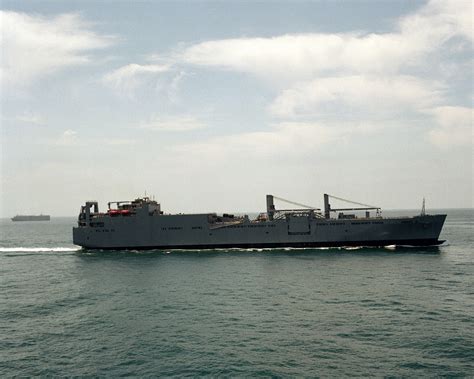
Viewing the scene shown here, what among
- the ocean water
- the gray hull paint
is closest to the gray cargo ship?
the gray hull paint

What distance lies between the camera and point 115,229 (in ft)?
169

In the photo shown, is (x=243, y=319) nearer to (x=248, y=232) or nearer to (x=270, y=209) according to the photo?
(x=248, y=232)

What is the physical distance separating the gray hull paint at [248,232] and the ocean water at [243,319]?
29.7ft

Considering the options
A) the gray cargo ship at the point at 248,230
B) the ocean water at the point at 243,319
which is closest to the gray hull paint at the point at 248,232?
the gray cargo ship at the point at 248,230

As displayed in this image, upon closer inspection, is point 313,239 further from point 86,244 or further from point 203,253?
point 86,244

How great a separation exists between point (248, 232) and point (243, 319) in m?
29.2

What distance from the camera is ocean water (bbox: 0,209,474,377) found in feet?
50.5

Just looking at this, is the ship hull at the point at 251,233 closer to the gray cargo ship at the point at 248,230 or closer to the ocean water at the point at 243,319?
the gray cargo ship at the point at 248,230

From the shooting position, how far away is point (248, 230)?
5003 cm

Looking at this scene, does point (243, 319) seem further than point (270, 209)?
No

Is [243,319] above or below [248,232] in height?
below

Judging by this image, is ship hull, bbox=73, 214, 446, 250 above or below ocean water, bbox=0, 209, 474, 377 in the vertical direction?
above

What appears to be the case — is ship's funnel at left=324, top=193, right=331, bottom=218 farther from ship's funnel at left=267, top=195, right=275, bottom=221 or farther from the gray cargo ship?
ship's funnel at left=267, top=195, right=275, bottom=221

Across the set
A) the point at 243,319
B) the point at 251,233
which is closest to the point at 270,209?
the point at 251,233
